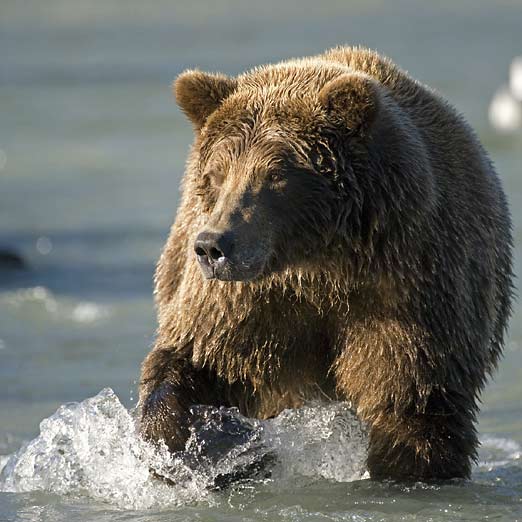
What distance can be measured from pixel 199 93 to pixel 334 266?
99 cm

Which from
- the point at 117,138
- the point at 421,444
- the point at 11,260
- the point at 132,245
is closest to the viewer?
the point at 421,444

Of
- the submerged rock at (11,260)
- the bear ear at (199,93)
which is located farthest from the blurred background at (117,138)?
the bear ear at (199,93)

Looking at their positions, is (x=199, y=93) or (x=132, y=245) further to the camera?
(x=132, y=245)

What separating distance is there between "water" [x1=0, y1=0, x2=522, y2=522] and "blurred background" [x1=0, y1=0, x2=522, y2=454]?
0.04m

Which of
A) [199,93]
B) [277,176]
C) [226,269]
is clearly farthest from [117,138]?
[226,269]

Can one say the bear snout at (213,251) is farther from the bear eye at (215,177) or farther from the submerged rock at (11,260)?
the submerged rock at (11,260)

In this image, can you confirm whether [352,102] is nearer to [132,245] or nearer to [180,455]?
[180,455]

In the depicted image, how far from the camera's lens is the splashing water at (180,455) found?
6797 millimetres

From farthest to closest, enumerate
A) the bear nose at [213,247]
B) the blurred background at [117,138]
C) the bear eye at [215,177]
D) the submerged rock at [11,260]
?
the submerged rock at [11,260] < the blurred background at [117,138] < the bear eye at [215,177] < the bear nose at [213,247]

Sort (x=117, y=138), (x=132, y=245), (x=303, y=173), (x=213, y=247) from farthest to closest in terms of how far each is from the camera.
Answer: (x=117, y=138)
(x=132, y=245)
(x=303, y=173)
(x=213, y=247)

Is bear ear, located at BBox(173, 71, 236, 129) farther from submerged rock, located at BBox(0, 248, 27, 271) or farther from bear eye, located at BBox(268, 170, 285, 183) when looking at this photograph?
submerged rock, located at BBox(0, 248, 27, 271)

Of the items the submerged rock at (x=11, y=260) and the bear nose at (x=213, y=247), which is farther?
the submerged rock at (x=11, y=260)

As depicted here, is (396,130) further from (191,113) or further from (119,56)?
(119,56)

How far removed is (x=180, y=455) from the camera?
679cm
